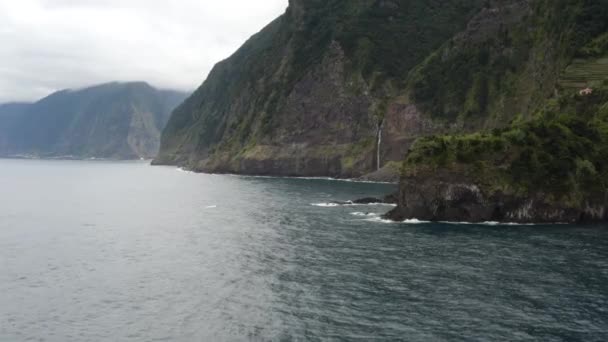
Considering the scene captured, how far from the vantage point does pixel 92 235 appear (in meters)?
87.4

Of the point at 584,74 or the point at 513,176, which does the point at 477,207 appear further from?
the point at 584,74

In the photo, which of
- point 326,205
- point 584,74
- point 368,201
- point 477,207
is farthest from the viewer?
point 584,74

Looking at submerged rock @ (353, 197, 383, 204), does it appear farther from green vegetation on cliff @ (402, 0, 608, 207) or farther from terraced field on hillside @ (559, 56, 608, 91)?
terraced field on hillside @ (559, 56, 608, 91)

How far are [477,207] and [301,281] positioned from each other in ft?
162

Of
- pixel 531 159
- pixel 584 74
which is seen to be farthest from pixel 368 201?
pixel 584 74

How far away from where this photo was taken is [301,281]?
54.8 m

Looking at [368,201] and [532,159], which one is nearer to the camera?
[532,159]

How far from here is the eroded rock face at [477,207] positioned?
302 ft

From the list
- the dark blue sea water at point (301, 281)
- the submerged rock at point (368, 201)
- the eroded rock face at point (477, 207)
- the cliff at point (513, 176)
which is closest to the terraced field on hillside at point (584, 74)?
the cliff at point (513, 176)

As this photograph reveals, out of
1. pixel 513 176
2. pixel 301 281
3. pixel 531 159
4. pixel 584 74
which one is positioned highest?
pixel 584 74

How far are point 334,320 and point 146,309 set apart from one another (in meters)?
16.5

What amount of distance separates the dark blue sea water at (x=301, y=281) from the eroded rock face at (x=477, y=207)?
5.77 metres

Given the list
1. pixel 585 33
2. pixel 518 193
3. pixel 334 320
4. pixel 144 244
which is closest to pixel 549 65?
pixel 585 33

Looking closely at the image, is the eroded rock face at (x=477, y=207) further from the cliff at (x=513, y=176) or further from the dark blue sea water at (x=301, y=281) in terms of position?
the dark blue sea water at (x=301, y=281)
